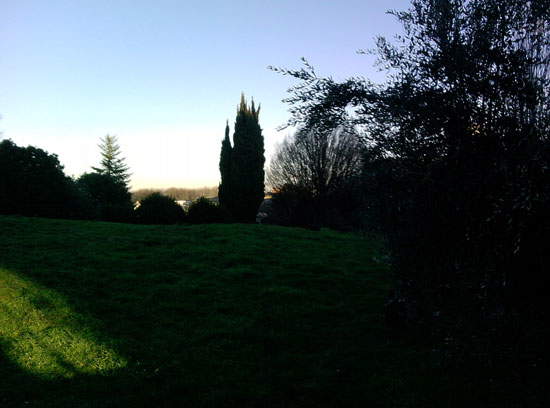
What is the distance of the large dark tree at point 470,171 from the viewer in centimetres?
422

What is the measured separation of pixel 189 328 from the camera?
7.42 m

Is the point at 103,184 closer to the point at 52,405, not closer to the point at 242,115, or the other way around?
the point at 242,115

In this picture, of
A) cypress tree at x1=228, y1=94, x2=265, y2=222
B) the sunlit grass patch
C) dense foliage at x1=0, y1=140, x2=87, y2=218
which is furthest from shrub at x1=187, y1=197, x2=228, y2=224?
the sunlit grass patch

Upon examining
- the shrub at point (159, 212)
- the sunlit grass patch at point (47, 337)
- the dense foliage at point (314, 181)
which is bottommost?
the sunlit grass patch at point (47, 337)

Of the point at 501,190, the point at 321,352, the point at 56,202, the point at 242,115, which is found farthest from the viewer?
the point at 242,115

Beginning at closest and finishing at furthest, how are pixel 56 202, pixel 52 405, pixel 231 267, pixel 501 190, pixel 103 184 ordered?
pixel 501 190 < pixel 52 405 < pixel 231 267 < pixel 56 202 < pixel 103 184

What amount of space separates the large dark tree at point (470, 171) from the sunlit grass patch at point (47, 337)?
4645mm

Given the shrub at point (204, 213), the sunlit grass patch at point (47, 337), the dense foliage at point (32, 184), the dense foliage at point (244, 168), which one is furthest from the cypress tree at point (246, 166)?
the sunlit grass patch at point (47, 337)

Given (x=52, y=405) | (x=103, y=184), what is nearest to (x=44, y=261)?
(x=52, y=405)

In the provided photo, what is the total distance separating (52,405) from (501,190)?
569 centimetres

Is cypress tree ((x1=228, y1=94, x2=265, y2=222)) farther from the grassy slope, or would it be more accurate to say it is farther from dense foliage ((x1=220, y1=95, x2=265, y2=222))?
the grassy slope

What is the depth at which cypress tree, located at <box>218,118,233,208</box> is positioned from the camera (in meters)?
33.1

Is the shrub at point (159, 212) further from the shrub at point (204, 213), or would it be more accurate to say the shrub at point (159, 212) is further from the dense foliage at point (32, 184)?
the dense foliage at point (32, 184)

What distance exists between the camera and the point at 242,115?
33969 mm
